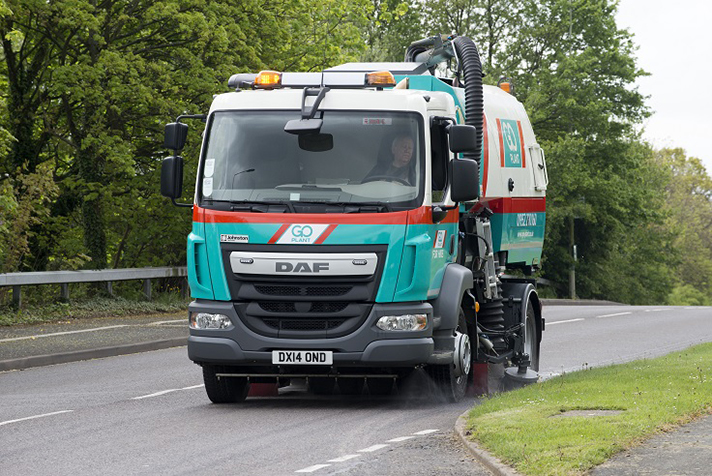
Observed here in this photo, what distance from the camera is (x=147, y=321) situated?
2275 cm

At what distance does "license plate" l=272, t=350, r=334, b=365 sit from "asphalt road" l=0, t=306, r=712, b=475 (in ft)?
1.66

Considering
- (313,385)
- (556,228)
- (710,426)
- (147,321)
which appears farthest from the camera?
(556,228)

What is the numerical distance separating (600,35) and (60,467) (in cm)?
4796

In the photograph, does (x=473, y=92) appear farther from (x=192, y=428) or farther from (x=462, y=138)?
(x=192, y=428)

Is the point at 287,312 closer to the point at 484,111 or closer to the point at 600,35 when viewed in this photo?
the point at 484,111

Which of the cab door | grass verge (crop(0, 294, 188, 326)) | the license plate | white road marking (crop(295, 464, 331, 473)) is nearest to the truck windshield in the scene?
the license plate

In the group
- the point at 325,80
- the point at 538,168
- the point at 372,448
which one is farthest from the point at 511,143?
the point at 372,448

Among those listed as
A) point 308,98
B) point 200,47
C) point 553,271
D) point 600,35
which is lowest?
point 553,271

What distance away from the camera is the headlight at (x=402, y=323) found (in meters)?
11.1

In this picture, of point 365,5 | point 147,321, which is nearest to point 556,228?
point 365,5

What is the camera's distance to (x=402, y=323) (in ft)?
36.7

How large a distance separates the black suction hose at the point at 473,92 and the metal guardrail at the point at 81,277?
1043cm

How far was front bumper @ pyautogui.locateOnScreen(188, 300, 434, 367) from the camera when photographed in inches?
438

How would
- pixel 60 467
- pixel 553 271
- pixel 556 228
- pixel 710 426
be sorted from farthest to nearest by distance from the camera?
pixel 553 271
pixel 556 228
pixel 710 426
pixel 60 467
